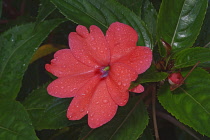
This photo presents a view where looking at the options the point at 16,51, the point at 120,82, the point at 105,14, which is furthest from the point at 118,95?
the point at 16,51

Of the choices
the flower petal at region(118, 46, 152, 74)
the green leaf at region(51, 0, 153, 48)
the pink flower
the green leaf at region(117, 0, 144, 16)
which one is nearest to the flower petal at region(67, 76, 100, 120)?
the pink flower

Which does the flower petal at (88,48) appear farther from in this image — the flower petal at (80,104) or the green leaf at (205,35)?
the green leaf at (205,35)

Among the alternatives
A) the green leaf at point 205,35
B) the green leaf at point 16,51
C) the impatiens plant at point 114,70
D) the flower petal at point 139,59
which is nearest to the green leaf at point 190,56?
the impatiens plant at point 114,70

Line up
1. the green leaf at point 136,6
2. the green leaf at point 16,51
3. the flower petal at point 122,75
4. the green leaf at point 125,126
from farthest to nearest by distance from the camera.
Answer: the green leaf at point 16,51 < the green leaf at point 136,6 < the green leaf at point 125,126 < the flower petal at point 122,75

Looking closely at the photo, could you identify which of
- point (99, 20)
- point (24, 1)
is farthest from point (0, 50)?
point (24, 1)

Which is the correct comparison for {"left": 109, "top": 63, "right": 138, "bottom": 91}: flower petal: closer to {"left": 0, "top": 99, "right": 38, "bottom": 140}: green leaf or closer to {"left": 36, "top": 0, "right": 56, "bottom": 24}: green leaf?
{"left": 0, "top": 99, "right": 38, "bottom": 140}: green leaf

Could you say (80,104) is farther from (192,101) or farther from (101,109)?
(192,101)
